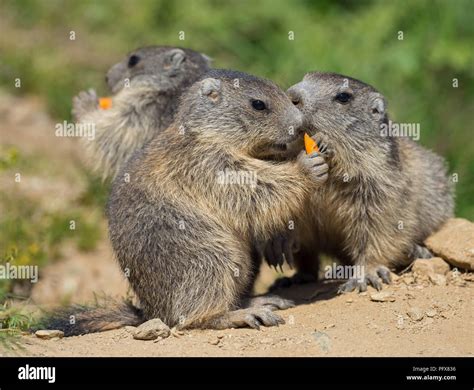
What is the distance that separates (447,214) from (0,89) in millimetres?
9262

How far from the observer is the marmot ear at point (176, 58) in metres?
10.2

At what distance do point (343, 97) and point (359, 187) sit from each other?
87 cm

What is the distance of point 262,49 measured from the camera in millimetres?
15570

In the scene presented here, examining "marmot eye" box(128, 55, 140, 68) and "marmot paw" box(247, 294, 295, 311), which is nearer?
"marmot paw" box(247, 294, 295, 311)

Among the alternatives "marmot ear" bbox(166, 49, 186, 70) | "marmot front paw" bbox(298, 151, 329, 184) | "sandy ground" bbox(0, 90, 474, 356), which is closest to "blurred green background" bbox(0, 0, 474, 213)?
"marmot ear" bbox(166, 49, 186, 70)

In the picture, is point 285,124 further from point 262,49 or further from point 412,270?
point 262,49

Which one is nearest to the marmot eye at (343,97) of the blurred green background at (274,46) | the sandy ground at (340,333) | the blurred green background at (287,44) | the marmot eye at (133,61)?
the sandy ground at (340,333)

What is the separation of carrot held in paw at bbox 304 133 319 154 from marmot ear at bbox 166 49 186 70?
2.96m

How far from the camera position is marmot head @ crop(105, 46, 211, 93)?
1021cm

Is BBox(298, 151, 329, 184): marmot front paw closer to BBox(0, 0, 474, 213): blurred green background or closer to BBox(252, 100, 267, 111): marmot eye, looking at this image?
BBox(252, 100, 267, 111): marmot eye

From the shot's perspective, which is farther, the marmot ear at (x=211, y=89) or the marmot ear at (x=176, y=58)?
the marmot ear at (x=176, y=58)

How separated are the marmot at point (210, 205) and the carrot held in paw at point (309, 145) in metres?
0.10

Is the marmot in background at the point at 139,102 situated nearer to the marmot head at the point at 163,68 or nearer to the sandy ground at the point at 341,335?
the marmot head at the point at 163,68

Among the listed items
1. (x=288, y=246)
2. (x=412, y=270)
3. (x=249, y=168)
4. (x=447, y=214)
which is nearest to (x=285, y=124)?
(x=249, y=168)
